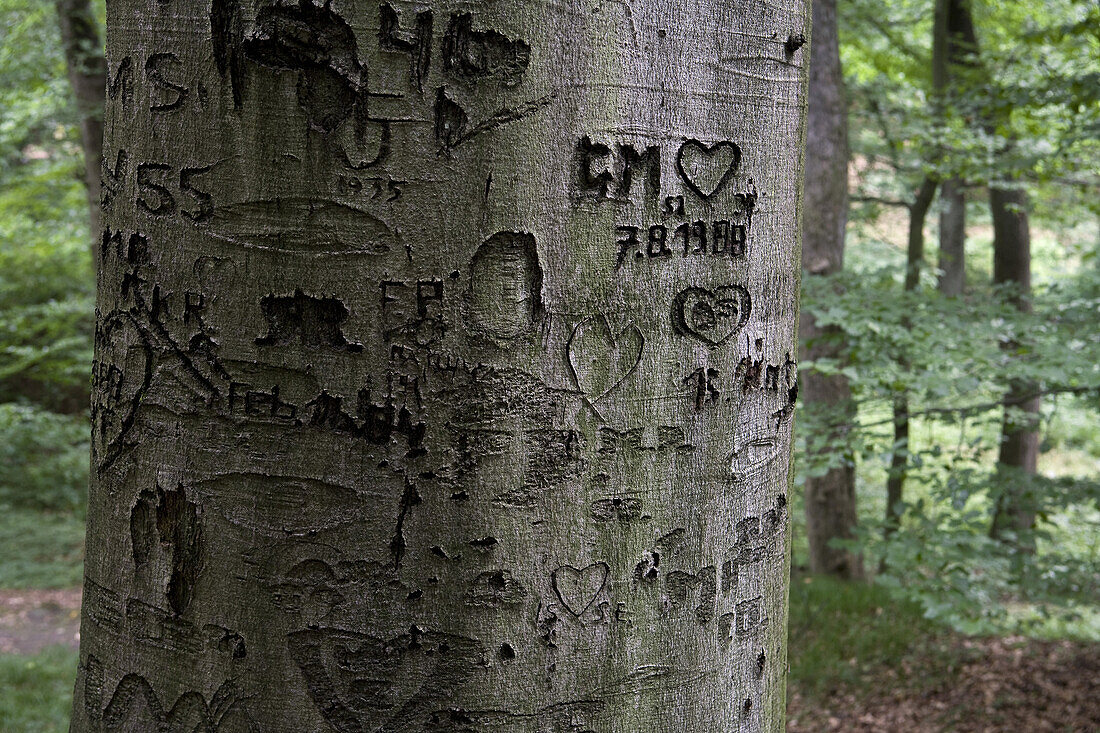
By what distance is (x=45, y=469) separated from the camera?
45.4 ft

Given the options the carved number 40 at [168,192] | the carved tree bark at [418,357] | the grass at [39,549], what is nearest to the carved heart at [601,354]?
the carved tree bark at [418,357]

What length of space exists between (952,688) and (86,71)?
10.3 m

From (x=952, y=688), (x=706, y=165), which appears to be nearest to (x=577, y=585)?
(x=706, y=165)

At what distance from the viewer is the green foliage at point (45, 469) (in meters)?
13.5

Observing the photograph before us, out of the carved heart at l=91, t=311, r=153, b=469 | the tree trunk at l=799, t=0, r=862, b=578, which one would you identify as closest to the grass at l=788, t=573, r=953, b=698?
the tree trunk at l=799, t=0, r=862, b=578

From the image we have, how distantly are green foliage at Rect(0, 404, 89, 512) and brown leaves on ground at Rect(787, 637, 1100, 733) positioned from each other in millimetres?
11904

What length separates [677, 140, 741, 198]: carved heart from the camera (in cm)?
91

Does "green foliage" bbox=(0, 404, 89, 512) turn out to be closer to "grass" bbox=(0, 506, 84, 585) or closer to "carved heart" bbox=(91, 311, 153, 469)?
"grass" bbox=(0, 506, 84, 585)

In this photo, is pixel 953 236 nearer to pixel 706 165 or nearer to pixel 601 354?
pixel 706 165

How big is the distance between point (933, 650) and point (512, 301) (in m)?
7.69

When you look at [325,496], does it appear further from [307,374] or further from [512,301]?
[512,301]

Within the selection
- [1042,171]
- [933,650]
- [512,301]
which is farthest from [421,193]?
[933,650]

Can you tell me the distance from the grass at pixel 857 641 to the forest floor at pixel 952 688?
0.01m

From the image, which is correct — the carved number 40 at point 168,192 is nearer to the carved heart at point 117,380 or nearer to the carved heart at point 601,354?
the carved heart at point 117,380
